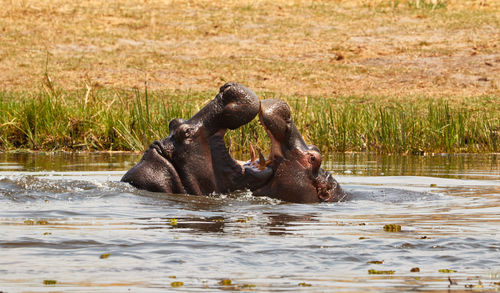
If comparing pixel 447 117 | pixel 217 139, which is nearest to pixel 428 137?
pixel 447 117

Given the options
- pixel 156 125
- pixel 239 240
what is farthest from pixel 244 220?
pixel 156 125

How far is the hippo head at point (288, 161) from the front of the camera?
6.07 meters

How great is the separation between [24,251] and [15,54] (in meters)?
22.3

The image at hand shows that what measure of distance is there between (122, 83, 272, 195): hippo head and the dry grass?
1569 cm

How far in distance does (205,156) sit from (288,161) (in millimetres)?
553

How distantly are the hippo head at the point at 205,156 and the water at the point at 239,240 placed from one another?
0.10 m

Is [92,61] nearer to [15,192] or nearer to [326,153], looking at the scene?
[326,153]

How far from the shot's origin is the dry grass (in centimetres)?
2400

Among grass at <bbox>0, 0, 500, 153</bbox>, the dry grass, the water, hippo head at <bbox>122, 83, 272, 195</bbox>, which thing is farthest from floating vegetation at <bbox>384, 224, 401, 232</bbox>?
the dry grass

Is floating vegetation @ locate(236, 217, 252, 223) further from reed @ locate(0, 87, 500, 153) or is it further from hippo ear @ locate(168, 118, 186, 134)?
reed @ locate(0, 87, 500, 153)

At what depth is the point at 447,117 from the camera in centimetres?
1241

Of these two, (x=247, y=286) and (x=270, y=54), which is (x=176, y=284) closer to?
(x=247, y=286)

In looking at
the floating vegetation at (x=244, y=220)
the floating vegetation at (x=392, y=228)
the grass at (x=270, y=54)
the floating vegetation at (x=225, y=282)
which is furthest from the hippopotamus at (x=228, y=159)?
the grass at (x=270, y=54)

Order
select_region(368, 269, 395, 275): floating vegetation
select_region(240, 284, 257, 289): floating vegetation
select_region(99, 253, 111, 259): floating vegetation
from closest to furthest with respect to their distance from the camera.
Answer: select_region(240, 284, 257, 289): floating vegetation < select_region(368, 269, 395, 275): floating vegetation < select_region(99, 253, 111, 259): floating vegetation
